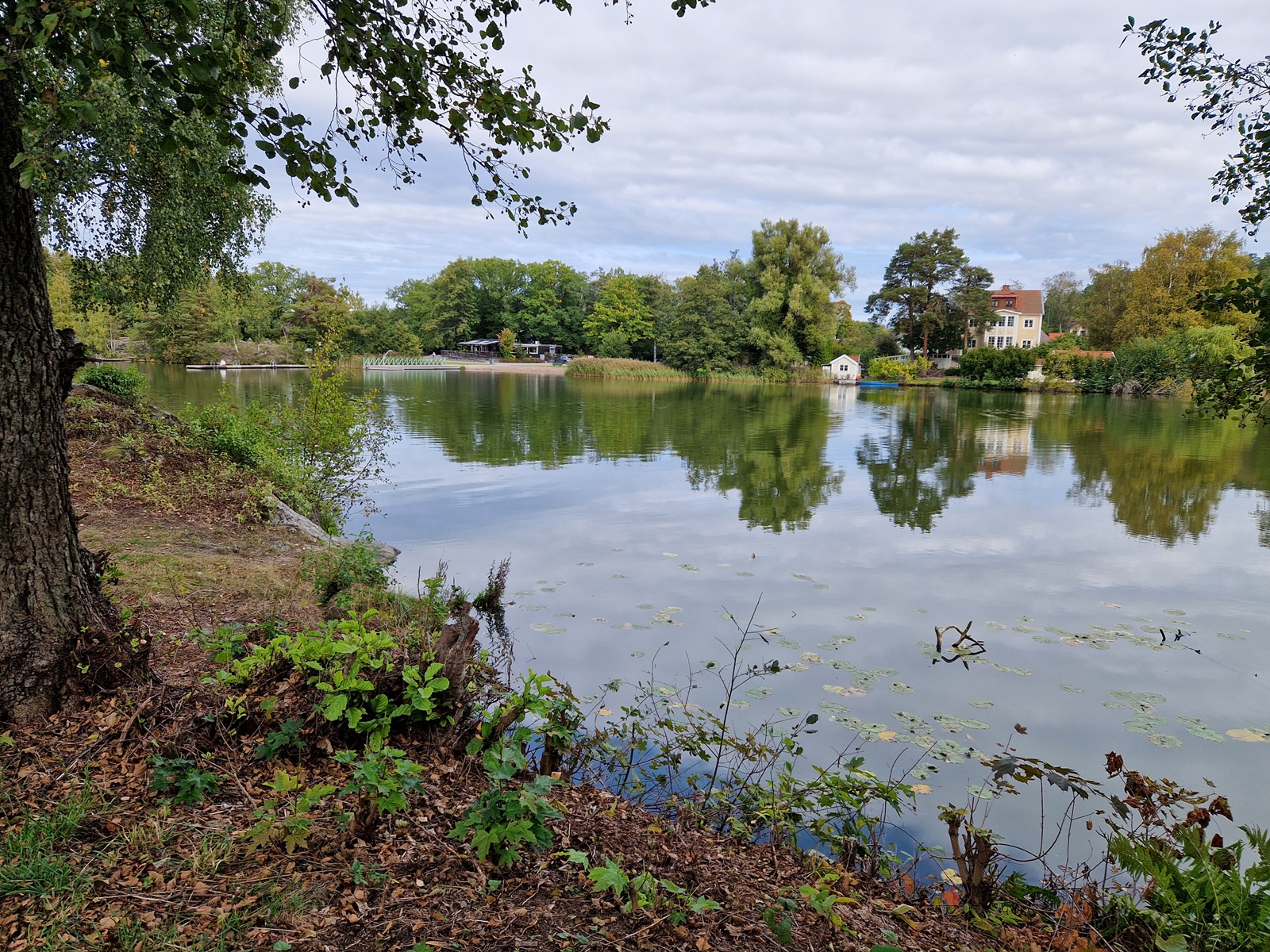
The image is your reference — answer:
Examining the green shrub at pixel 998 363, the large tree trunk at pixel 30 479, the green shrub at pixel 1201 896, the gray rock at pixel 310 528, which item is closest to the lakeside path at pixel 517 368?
the green shrub at pixel 998 363

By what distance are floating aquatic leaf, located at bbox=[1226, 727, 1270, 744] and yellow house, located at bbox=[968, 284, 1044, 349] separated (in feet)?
231

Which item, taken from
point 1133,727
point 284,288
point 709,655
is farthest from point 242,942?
point 284,288

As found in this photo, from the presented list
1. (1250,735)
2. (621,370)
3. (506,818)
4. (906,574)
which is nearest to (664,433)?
(906,574)

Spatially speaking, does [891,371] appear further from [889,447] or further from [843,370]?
[889,447]

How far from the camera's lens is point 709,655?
6.83 m

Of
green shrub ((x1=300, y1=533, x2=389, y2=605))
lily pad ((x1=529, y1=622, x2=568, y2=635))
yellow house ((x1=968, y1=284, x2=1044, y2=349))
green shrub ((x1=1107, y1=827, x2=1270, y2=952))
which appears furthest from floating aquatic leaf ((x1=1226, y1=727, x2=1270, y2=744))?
yellow house ((x1=968, y1=284, x2=1044, y2=349))

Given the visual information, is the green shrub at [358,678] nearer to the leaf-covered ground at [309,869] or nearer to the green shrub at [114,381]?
the leaf-covered ground at [309,869]

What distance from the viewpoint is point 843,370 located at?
2464 inches

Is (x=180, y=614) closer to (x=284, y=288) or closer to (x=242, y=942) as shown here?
(x=242, y=942)

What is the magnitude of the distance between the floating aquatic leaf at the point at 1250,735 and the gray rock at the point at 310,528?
861 centimetres

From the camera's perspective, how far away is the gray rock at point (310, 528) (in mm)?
9008

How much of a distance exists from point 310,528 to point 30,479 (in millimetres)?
6678

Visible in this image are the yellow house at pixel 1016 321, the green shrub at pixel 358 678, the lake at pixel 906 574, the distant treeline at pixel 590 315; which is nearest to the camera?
the green shrub at pixel 358 678

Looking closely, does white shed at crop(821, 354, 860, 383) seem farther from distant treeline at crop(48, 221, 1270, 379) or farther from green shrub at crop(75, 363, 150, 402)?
green shrub at crop(75, 363, 150, 402)
